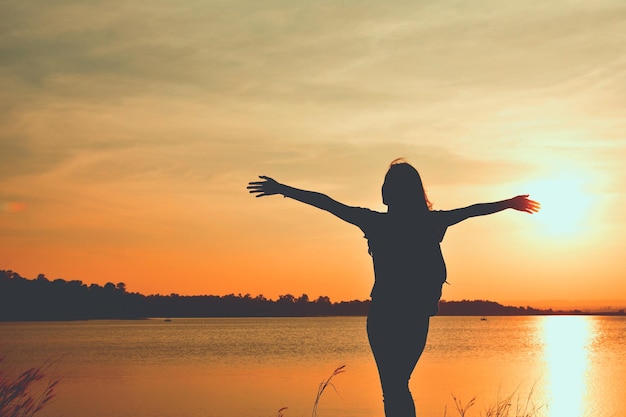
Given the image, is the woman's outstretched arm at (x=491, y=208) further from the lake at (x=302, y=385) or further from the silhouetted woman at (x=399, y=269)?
the lake at (x=302, y=385)

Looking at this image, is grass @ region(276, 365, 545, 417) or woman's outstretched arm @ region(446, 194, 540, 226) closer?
woman's outstretched arm @ region(446, 194, 540, 226)

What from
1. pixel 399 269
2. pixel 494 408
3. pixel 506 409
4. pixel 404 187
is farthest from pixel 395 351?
pixel 506 409

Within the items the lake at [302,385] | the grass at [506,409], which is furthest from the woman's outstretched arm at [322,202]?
the lake at [302,385]

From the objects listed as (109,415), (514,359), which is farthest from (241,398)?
(514,359)

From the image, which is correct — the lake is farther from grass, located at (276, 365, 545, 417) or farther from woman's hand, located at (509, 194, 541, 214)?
woman's hand, located at (509, 194, 541, 214)

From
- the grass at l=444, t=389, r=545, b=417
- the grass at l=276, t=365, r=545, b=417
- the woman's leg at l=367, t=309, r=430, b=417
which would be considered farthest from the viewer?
the grass at l=444, t=389, r=545, b=417

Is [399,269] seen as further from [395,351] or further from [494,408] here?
[494,408]

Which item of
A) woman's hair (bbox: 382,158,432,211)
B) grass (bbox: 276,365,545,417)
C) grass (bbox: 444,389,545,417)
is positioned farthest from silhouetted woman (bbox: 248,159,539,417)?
grass (bbox: 444,389,545,417)

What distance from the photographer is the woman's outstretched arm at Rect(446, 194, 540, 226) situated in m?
5.47

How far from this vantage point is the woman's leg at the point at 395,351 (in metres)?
5.26

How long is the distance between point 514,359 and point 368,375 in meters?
20.7

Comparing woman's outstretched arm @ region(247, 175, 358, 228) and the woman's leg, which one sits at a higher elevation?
woman's outstretched arm @ region(247, 175, 358, 228)

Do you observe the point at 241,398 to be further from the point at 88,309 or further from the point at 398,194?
the point at 88,309

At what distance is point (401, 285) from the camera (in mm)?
5281
